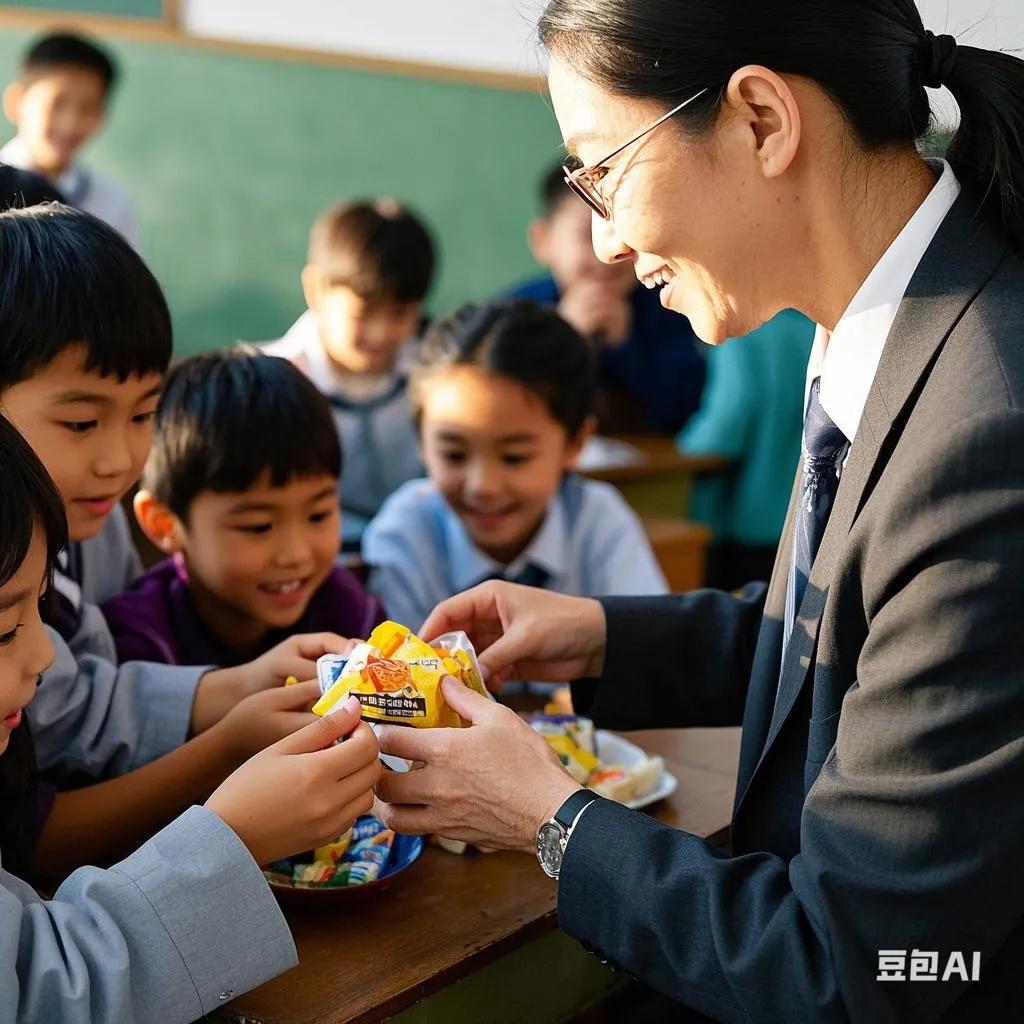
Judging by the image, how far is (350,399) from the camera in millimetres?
3908

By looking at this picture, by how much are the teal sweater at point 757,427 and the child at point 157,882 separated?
3305mm

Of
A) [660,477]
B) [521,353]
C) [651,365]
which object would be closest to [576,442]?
[521,353]

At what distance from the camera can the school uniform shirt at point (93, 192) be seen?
501 centimetres

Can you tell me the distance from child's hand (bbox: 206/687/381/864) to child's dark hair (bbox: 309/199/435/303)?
9.04ft

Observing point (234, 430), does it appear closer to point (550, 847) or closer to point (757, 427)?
point (550, 847)

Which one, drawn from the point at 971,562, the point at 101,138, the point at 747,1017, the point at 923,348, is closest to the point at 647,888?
the point at 747,1017

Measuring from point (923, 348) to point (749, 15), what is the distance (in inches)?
15.2

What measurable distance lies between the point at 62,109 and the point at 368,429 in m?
2.23

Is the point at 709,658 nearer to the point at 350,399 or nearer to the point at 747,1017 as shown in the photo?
the point at 747,1017

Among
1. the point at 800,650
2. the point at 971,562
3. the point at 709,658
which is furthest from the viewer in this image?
the point at 709,658

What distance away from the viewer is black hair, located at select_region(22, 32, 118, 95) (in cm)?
505

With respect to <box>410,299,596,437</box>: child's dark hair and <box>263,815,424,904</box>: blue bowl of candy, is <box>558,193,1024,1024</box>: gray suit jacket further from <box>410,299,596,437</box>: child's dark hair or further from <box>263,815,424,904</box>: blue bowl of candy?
<box>410,299,596,437</box>: child's dark hair

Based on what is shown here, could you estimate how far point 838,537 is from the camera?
133 cm

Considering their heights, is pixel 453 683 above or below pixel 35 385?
below
